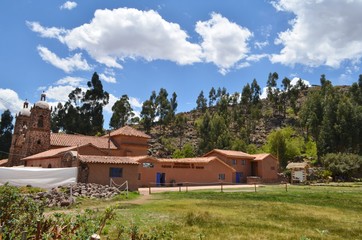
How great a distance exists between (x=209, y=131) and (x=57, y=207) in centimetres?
6566

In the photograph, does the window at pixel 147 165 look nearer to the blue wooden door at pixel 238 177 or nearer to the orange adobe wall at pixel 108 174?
the orange adobe wall at pixel 108 174

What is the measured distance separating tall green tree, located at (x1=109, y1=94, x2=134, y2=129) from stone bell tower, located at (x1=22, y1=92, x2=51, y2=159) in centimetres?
3536

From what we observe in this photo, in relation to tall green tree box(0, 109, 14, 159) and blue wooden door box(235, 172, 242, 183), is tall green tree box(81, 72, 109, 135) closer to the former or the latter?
tall green tree box(0, 109, 14, 159)

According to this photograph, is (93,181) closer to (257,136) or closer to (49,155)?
(49,155)

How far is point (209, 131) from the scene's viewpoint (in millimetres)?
85188

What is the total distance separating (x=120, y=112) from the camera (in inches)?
3474

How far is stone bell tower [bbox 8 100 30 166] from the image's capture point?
55809 mm

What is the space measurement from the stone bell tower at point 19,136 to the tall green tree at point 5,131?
2308cm

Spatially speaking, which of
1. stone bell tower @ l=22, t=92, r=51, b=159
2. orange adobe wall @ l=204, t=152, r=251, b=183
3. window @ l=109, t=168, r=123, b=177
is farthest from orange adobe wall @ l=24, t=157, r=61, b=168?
orange adobe wall @ l=204, t=152, r=251, b=183

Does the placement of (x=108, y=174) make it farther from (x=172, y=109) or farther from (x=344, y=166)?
(x=172, y=109)

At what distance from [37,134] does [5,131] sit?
42376 mm

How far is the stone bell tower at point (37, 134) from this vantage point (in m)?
50.5

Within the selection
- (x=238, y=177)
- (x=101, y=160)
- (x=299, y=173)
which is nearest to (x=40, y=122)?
(x=101, y=160)

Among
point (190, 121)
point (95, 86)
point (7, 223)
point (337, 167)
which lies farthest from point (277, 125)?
point (7, 223)
